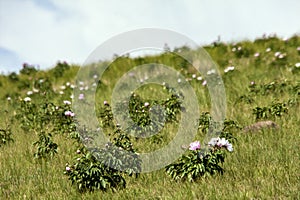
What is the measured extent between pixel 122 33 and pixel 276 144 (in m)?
2.97

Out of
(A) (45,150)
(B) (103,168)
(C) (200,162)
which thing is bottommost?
(C) (200,162)

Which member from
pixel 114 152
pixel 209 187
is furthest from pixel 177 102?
pixel 209 187

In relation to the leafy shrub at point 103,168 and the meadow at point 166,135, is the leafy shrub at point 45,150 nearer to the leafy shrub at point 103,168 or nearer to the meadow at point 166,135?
the meadow at point 166,135

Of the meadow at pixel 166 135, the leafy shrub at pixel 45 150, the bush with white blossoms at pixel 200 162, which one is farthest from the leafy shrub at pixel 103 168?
the leafy shrub at pixel 45 150

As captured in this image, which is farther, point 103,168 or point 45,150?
point 45,150

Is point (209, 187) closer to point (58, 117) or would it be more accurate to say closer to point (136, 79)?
point (58, 117)

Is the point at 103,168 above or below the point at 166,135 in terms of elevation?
below

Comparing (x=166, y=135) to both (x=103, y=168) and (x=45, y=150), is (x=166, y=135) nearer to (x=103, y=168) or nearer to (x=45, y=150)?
(x=45, y=150)

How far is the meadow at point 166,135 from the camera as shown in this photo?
4.11 m

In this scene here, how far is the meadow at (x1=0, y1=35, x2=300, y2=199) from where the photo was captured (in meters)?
4.11

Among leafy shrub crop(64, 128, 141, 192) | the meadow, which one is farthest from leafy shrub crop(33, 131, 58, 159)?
A: leafy shrub crop(64, 128, 141, 192)

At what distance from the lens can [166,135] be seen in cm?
626

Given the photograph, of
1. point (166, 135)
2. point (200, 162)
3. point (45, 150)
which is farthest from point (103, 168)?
point (166, 135)

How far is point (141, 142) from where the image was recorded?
6102mm
